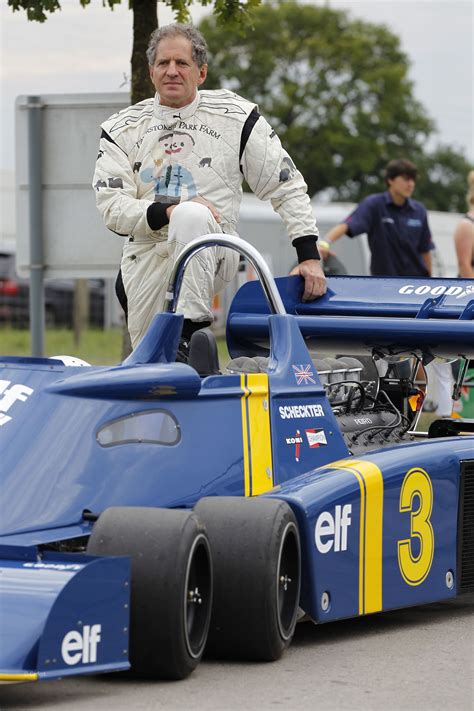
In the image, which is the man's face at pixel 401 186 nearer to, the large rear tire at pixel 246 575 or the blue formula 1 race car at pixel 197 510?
the blue formula 1 race car at pixel 197 510

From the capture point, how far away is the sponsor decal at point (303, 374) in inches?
227

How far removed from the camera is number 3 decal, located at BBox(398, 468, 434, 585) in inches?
223

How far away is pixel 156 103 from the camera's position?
6805mm

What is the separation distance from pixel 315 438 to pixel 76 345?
1754 centimetres

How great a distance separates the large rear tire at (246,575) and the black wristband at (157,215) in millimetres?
1866

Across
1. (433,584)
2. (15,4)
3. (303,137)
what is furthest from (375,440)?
(303,137)

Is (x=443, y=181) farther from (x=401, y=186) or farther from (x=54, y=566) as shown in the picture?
(x=54, y=566)

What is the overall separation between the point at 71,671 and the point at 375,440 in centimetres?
256

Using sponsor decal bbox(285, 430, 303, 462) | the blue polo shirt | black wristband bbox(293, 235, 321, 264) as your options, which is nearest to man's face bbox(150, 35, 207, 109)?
black wristband bbox(293, 235, 321, 264)

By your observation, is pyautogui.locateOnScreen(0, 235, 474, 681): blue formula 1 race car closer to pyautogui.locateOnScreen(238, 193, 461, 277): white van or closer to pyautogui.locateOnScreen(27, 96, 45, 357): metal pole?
pyautogui.locateOnScreen(27, 96, 45, 357): metal pole

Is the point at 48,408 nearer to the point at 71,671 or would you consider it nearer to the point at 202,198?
the point at 71,671

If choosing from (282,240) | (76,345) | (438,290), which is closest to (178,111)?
(438,290)

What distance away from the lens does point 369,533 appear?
5469 mm

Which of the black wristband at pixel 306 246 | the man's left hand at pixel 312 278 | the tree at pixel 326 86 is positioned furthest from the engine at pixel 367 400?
the tree at pixel 326 86
